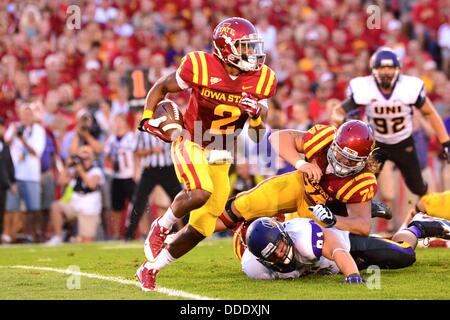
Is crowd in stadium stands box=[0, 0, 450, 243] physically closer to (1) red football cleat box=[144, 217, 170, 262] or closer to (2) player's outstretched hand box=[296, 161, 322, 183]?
(2) player's outstretched hand box=[296, 161, 322, 183]

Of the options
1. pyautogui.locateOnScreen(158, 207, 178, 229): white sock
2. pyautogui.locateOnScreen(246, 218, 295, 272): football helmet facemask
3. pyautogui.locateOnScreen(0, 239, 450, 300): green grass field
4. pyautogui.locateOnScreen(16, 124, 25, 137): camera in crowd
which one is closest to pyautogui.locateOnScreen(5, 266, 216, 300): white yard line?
pyautogui.locateOnScreen(0, 239, 450, 300): green grass field

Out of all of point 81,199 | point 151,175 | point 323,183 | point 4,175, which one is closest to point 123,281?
point 323,183

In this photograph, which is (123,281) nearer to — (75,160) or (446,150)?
(446,150)

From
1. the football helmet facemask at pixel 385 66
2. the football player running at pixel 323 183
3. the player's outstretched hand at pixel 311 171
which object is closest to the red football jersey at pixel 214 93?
the football player running at pixel 323 183

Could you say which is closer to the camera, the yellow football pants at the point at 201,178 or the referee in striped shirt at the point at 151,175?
the yellow football pants at the point at 201,178

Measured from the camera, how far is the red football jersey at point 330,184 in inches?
263

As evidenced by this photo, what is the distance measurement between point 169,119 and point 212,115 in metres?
0.41

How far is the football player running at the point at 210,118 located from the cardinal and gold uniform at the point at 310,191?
426 mm

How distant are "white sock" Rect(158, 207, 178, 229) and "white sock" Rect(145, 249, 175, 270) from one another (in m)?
0.16

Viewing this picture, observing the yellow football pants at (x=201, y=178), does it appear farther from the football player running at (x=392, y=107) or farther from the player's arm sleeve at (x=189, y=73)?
the football player running at (x=392, y=107)

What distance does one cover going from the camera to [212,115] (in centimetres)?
673

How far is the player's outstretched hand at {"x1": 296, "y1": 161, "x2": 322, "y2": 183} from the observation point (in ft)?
21.3
